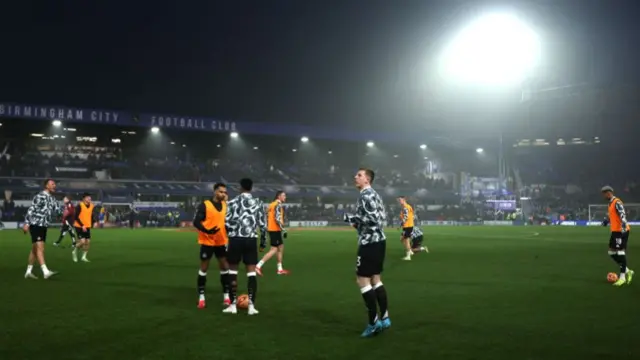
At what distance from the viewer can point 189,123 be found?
62.4 metres

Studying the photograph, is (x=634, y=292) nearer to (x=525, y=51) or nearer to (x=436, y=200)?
(x=525, y=51)

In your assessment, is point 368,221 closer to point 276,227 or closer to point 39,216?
point 276,227

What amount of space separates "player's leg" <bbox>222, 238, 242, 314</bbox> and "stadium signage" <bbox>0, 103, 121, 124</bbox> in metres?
51.1

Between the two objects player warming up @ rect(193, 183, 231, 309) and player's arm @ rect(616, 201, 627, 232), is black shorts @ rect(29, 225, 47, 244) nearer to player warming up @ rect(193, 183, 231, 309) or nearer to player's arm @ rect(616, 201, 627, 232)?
player warming up @ rect(193, 183, 231, 309)

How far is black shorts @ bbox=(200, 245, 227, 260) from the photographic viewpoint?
34.9 feet

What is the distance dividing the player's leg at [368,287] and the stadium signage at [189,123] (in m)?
55.6

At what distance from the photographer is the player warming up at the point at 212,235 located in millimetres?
10515

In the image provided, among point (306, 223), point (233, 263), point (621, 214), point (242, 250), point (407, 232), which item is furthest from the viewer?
point (306, 223)

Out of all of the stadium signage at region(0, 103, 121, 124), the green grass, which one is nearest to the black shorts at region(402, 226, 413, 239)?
the green grass

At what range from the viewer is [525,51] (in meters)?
54.5

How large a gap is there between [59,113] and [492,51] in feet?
138

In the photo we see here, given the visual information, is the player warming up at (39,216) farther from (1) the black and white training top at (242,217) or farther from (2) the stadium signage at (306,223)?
(2) the stadium signage at (306,223)

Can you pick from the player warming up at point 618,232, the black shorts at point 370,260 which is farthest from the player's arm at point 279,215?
the player warming up at point 618,232

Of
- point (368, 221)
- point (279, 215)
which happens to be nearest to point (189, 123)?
point (279, 215)
